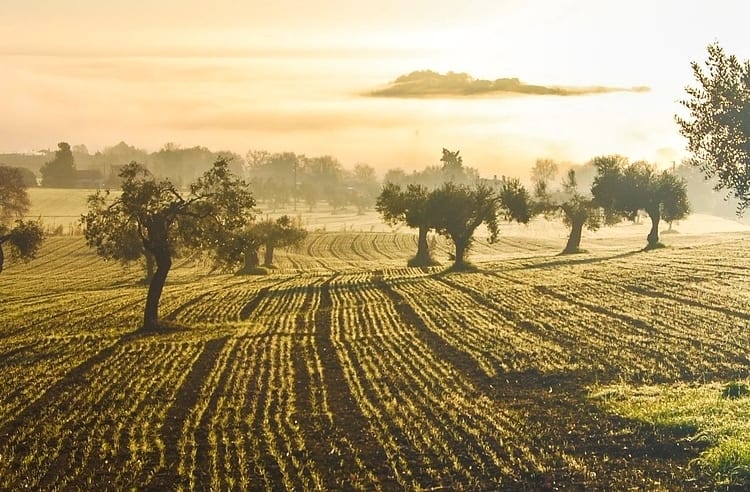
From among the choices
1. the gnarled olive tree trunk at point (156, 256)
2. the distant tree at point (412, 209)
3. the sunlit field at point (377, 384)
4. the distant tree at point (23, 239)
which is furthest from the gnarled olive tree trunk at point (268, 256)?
the gnarled olive tree trunk at point (156, 256)

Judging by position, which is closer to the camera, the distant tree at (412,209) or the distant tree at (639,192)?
the distant tree at (412,209)

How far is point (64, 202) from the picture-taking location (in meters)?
194

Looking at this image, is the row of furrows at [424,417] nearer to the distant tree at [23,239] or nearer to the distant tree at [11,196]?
the distant tree at [23,239]

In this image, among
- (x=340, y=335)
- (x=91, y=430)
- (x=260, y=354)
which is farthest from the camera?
(x=340, y=335)

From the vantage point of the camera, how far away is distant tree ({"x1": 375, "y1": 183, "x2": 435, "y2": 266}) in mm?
86125

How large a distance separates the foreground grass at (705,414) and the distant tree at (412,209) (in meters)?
58.3

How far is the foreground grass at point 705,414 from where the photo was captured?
62.8ft

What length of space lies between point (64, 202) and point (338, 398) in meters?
186

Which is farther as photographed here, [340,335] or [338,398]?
[340,335]

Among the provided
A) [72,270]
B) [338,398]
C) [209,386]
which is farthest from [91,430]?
[72,270]

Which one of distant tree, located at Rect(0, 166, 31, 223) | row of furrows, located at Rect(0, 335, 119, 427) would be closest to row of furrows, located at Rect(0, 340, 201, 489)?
row of furrows, located at Rect(0, 335, 119, 427)

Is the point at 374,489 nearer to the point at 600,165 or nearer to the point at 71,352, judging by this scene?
the point at 71,352

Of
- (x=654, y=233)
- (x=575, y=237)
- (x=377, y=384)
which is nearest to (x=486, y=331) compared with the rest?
(x=377, y=384)

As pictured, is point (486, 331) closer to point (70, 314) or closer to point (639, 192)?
point (70, 314)
